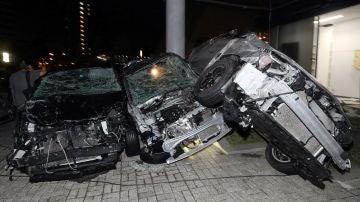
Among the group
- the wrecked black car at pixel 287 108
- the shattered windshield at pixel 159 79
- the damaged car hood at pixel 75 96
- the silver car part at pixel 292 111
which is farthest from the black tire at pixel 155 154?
the silver car part at pixel 292 111

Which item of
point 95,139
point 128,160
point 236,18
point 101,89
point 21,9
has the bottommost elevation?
point 128,160

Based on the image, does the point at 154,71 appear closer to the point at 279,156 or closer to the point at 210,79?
the point at 210,79

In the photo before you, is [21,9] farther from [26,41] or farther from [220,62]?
[220,62]

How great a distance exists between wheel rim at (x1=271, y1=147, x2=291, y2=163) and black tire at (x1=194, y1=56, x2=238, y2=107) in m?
1.40

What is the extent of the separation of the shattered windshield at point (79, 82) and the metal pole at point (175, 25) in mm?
2980

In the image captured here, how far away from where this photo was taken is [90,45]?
50.2 metres

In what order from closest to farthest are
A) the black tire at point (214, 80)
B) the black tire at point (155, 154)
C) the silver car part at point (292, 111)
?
1. the silver car part at point (292, 111)
2. the black tire at point (214, 80)
3. the black tire at point (155, 154)

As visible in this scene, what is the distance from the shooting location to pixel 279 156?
4828 mm

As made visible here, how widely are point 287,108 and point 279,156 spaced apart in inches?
53.3

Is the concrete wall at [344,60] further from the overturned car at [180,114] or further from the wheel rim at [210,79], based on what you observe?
the wheel rim at [210,79]

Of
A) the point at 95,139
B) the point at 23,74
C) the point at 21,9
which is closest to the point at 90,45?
the point at 21,9

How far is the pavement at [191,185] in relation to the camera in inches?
158

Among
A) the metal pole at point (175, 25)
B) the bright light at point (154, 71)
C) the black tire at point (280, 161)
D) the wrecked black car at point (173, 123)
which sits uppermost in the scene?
the metal pole at point (175, 25)

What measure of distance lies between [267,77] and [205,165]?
213 cm
